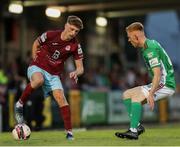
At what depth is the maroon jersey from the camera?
12.1 m

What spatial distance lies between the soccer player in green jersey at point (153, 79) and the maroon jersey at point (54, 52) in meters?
1.02

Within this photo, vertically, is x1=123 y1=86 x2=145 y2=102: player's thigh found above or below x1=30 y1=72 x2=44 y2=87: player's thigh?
below

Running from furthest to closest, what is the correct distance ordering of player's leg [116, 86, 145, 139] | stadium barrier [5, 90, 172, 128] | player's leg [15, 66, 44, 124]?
stadium barrier [5, 90, 172, 128]
player's leg [15, 66, 44, 124]
player's leg [116, 86, 145, 139]

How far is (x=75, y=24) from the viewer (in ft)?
38.6

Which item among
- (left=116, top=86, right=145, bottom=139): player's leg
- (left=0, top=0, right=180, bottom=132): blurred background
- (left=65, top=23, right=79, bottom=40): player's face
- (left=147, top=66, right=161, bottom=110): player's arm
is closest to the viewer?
(left=147, top=66, right=161, bottom=110): player's arm

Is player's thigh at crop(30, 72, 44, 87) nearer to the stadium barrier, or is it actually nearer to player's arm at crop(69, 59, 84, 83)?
player's arm at crop(69, 59, 84, 83)

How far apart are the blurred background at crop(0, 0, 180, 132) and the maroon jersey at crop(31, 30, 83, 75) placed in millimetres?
6222

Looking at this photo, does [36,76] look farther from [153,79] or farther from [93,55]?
[93,55]

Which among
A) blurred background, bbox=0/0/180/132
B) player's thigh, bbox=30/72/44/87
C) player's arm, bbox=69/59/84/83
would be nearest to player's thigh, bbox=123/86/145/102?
player's arm, bbox=69/59/84/83

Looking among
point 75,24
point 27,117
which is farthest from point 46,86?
point 27,117

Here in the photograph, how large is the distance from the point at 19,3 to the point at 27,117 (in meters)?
6.05

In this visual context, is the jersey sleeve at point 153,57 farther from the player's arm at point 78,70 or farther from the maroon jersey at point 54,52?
the maroon jersey at point 54,52

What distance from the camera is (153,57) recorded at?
37.6 ft

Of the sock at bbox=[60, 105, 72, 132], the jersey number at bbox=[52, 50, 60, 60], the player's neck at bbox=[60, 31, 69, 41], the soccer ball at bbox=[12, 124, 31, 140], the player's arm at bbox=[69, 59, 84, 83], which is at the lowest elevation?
the soccer ball at bbox=[12, 124, 31, 140]
